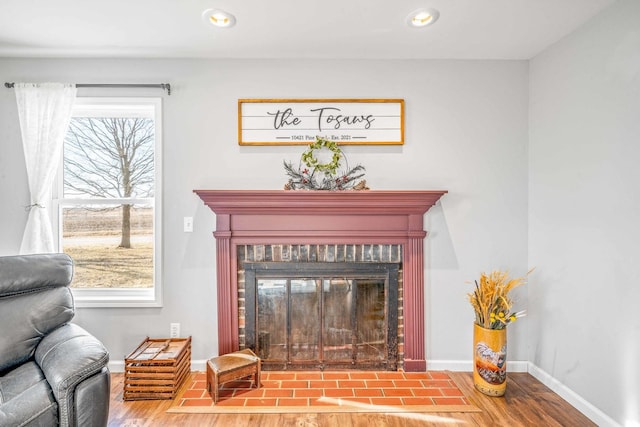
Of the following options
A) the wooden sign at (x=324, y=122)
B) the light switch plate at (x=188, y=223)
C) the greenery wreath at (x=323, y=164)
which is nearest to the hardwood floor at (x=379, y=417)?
the light switch plate at (x=188, y=223)

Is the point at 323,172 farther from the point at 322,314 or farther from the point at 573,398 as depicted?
the point at 573,398

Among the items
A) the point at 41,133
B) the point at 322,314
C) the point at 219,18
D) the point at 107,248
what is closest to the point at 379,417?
the point at 322,314

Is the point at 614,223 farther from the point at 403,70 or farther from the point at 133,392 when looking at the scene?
the point at 133,392

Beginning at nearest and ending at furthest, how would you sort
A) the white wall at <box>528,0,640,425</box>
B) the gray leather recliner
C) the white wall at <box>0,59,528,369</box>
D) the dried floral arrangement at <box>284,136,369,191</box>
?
the gray leather recliner < the white wall at <box>528,0,640,425</box> < the dried floral arrangement at <box>284,136,369,191</box> < the white wall at <box>0,59,528,369</box>

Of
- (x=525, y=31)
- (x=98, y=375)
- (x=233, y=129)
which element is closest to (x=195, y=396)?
(x=98, y=375)

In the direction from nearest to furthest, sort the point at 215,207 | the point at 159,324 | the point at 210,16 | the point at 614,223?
the point at 614,223
the point at 210,16
the point at 215,207
the point at 159,324

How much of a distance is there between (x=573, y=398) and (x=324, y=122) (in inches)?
98.7

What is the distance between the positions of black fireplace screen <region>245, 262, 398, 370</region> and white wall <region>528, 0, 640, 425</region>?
1.10 meters

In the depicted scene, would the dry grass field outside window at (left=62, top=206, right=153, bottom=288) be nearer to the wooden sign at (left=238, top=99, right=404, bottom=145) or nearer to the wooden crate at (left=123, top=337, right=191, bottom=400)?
the wooden crate at (left=123, top=337, right=191, bottom=400)

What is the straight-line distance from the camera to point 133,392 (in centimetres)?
228

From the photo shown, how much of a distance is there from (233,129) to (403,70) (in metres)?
1.38

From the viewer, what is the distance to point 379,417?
6.84ft

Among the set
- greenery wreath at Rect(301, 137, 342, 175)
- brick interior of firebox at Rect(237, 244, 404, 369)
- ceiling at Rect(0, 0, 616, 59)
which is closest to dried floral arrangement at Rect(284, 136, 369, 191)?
greenery wreath at Rect(301, 137, 342, 175)

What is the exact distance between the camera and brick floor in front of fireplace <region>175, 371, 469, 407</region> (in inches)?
87.7
